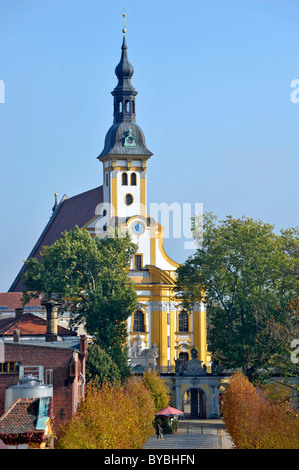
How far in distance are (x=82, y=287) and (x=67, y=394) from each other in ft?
104

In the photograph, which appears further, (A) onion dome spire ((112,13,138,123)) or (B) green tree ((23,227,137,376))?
(A) onion dome spire ((112,13,138,123))

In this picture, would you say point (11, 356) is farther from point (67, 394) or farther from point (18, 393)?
point (18, 393)

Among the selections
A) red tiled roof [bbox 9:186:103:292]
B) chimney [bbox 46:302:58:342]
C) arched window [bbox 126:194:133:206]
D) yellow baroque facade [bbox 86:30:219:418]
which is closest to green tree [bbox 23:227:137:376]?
yellow baroque facade [bbox 86:30:219:418]

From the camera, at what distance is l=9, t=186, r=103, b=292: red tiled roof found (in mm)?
124625

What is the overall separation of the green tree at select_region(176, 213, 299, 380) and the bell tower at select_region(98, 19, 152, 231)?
71.6 ft

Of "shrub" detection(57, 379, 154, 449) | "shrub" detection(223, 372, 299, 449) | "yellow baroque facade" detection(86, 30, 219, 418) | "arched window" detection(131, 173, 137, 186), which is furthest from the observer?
"arched window" detection(131, 173, 137, 186)

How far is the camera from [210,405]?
97062mm

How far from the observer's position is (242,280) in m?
94.9

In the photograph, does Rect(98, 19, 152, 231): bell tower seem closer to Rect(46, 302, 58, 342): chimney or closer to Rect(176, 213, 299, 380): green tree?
Rect(176, 213, 299, 380): green tree

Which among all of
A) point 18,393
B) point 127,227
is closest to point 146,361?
point 127,227

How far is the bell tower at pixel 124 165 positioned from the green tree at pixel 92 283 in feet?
56.3

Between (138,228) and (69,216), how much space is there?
16.2m

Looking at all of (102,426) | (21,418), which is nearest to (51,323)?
(102,426)

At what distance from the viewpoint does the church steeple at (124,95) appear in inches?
4793
